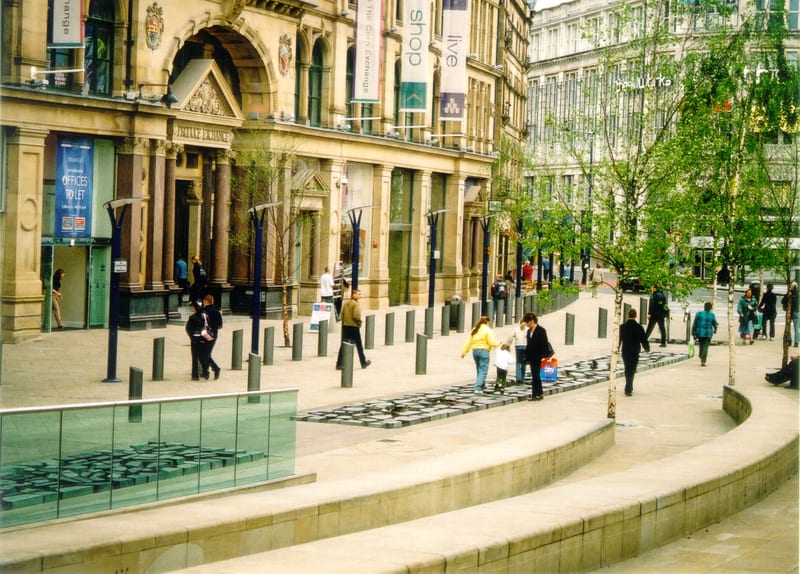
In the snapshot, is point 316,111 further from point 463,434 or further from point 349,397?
point 463,434

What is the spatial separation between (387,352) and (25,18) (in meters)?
11.3

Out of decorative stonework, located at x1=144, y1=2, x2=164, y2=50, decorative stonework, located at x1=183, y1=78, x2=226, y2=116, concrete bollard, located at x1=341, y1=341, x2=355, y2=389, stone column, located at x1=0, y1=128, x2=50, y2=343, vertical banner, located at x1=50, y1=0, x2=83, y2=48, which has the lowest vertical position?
concrete bollard, located at x1=341, y1=341, x2=355, y2=389

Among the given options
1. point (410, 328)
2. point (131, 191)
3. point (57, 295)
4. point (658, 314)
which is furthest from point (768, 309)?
point (57, 295)

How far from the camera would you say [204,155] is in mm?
38750

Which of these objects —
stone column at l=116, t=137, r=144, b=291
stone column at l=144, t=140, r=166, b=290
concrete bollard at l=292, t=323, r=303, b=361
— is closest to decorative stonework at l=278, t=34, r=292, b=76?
stone column at l=144, t=140, r=166, b=290

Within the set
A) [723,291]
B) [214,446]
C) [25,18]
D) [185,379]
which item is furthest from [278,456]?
[723,291]

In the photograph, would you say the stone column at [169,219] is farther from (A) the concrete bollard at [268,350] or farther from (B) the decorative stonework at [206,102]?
(A) the concrete bollard at [268,350]

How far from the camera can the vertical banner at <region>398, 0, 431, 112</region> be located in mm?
43594

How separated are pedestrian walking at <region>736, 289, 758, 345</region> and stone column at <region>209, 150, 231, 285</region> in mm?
15425

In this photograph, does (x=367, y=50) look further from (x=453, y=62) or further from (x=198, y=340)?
(x=198, y=340)

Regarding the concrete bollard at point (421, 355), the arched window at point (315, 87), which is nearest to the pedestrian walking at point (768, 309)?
the arched window at point (315, 87)

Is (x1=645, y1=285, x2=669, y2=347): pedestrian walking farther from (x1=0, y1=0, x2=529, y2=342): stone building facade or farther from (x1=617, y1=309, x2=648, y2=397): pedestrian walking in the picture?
(x1=0, y1=0, x2=529, y2=342): stone building facade

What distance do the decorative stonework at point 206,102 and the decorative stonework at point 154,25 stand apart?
7.50ft

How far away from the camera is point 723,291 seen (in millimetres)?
76250
